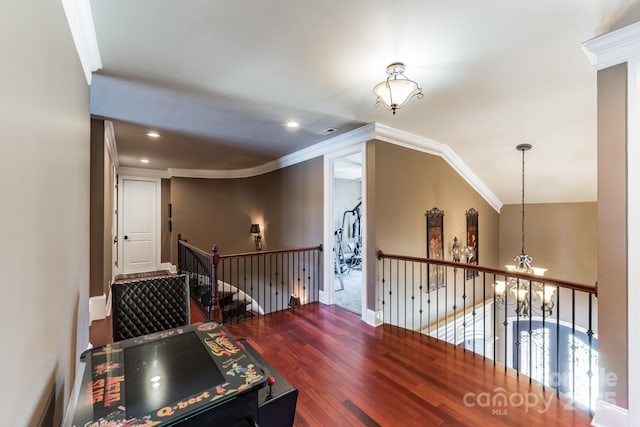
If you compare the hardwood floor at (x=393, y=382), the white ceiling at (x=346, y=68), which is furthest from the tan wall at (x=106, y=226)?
the hardwood floor at (x=393, y=382)

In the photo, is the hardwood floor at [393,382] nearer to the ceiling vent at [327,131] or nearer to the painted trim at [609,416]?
the painted trim at [609,416]

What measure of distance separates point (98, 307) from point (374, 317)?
11.3 feet

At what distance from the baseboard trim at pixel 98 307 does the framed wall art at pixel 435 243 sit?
14.7 feet

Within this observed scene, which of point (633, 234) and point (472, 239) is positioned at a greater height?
point (633, 234)

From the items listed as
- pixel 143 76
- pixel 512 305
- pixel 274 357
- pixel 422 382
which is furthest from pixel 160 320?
pixel 512 305

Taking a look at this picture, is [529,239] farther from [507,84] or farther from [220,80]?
[220,80]

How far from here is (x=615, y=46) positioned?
5.90ft

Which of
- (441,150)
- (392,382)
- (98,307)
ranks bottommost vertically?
(392,382)

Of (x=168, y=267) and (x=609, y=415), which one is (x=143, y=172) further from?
(x=609, y=415)

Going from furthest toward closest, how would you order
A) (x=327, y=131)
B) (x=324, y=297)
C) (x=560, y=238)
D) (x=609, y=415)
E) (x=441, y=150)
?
(x=560, y=238) < (x=441, y=150) < (x=324, y=297) < (x=327, y=131) < (x=609, y=415)

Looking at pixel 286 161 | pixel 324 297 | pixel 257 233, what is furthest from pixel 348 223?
pixel 324 297

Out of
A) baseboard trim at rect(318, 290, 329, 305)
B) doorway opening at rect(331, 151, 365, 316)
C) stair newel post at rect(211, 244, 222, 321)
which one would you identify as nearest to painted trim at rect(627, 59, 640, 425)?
baseboard trim at rect(318, 290, 329, 305)

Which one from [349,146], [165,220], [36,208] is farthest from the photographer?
[165,220]

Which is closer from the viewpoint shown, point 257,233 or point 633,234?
point 633,234
